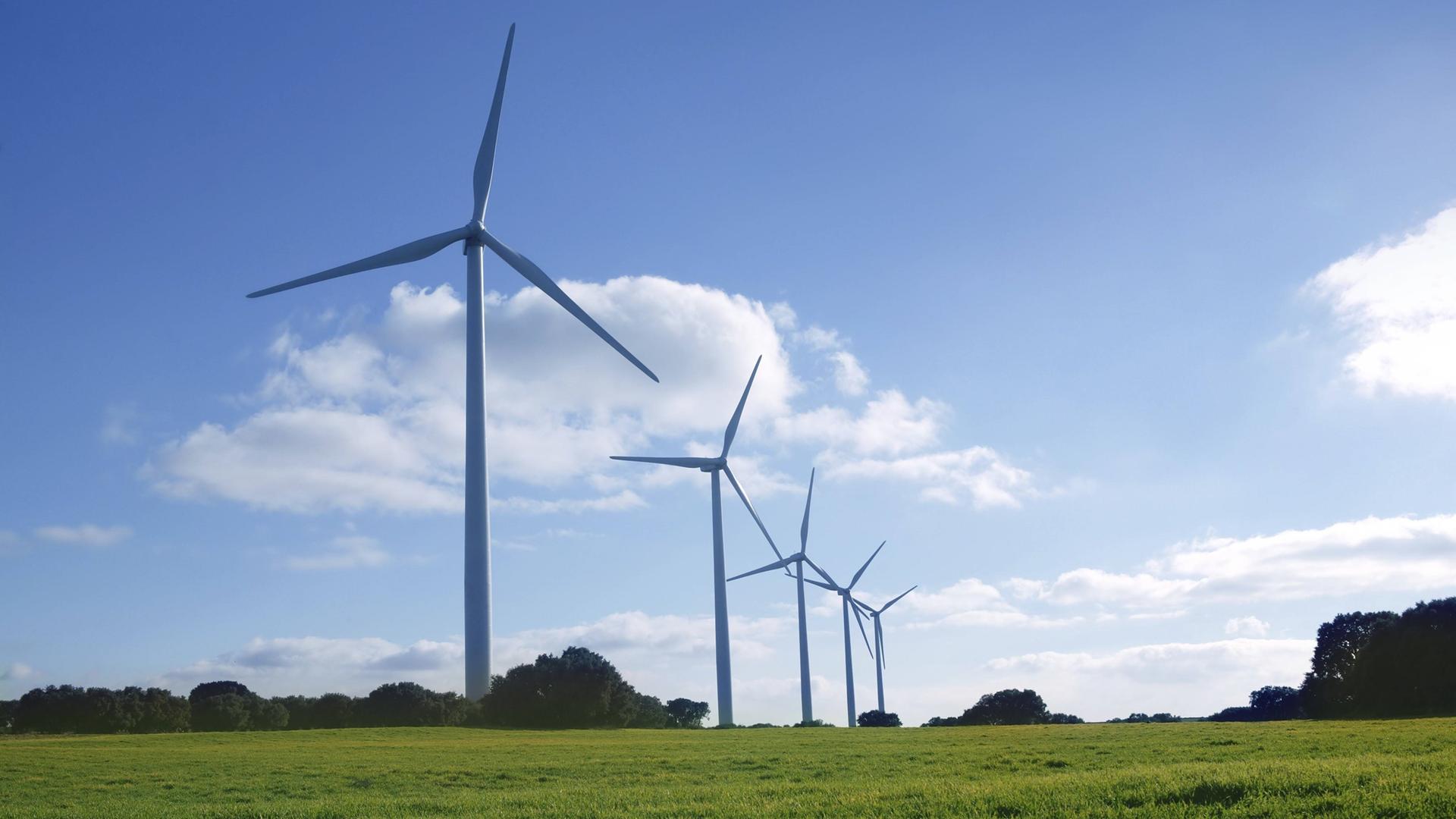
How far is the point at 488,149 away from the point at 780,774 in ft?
225

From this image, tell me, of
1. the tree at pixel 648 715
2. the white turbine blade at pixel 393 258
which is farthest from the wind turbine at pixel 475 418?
the tree at pixel 648 715

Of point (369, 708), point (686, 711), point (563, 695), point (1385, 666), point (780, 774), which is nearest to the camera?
point (780, 774)

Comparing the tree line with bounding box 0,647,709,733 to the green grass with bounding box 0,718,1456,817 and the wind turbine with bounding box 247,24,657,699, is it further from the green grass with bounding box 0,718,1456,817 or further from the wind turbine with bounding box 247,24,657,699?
the green grass with bounding box 0,718,1456,817

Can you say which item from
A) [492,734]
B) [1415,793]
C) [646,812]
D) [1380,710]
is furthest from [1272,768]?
[1380,710]

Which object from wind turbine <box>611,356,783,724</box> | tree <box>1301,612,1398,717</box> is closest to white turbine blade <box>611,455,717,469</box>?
wind turbine <box>611,356,783,724</box>

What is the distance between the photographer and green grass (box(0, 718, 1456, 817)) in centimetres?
1741

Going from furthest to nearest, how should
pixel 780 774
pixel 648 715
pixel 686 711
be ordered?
pixel 686 711, pixel 648 715, pixel 780 774

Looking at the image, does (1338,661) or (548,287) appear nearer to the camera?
(548,287)

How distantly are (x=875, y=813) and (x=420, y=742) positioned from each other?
49941mm

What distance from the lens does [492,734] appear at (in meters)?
71.9

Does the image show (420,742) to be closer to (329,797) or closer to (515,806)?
(329,797)

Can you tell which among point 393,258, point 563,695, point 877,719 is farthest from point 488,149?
point 877,719

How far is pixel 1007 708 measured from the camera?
135 m

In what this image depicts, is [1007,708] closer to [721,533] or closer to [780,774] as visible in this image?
[721,533]
